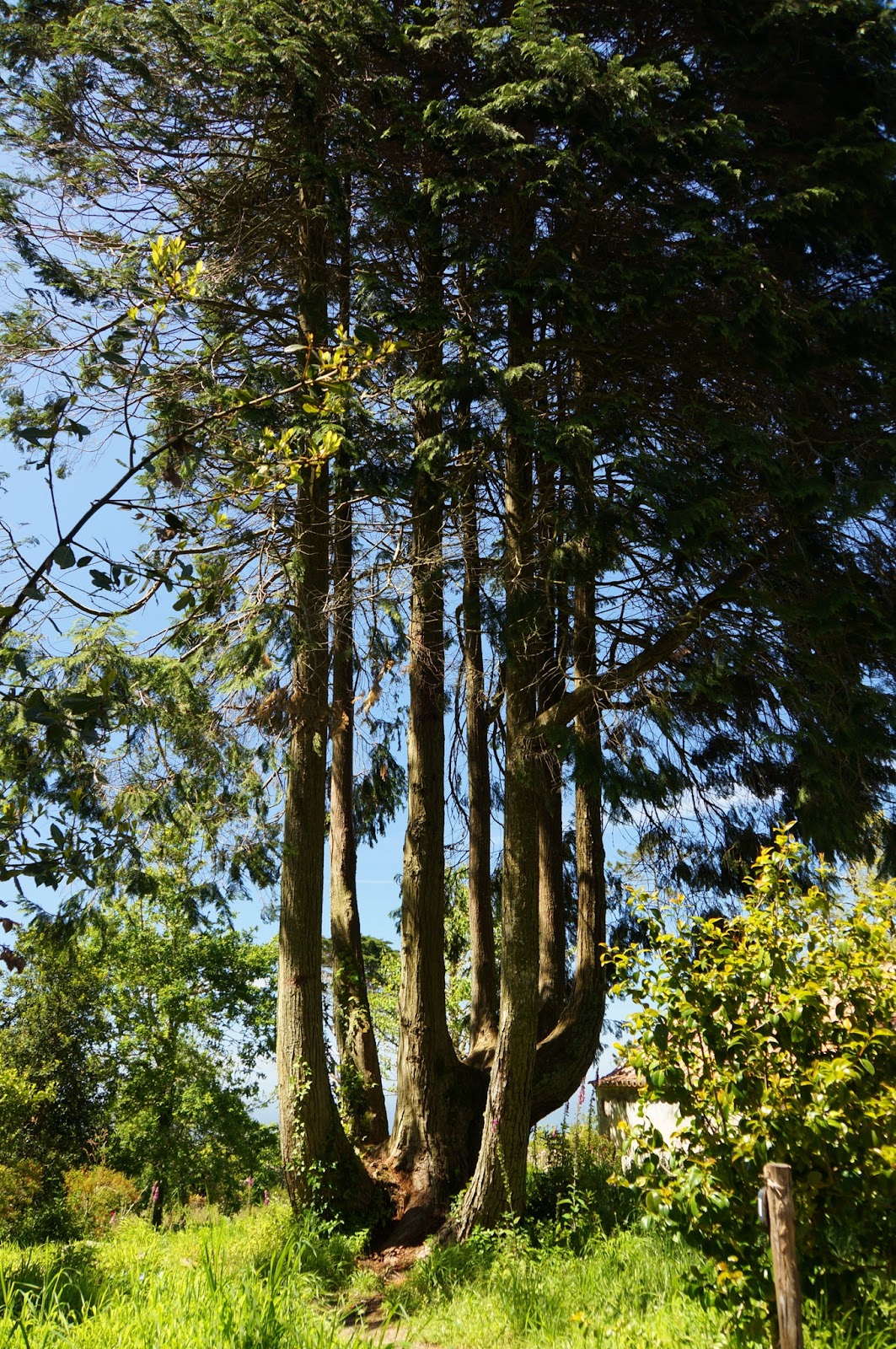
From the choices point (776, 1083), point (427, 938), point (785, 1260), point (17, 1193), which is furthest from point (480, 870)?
point (17, 1193)

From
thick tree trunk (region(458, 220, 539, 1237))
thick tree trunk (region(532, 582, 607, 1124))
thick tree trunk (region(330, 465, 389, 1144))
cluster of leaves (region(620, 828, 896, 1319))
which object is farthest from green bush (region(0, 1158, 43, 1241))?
cluster of leaves (region(620, 828, 896, 1319))

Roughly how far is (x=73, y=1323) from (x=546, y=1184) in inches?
225

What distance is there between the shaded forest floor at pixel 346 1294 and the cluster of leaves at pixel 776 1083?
424 mm

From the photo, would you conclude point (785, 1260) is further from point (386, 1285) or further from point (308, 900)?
point (308, 900)

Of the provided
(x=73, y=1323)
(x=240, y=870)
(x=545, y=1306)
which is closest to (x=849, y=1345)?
(x=545, y=1306)

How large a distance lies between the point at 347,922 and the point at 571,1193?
3.11 m

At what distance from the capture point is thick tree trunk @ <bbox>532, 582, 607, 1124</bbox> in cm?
893

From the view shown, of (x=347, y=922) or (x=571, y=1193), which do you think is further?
(x=347, y=922)

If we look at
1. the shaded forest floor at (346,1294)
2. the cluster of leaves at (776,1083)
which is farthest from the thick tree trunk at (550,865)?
the cluster of leaves at (776,1083)

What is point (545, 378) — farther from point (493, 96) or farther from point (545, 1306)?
point (545, 1306)

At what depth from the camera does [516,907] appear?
773 centimetres

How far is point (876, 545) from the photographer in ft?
26.1

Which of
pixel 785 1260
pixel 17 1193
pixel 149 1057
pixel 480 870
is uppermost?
pixel 480 870

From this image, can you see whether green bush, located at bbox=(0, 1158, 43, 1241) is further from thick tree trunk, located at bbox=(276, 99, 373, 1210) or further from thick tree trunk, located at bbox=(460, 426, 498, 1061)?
thick tree trunk, located at bbox=(460, 426, 498, 1061)
